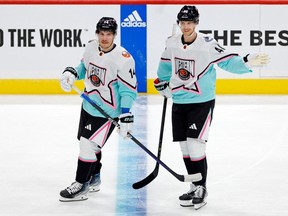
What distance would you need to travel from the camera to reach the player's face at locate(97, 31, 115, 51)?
4.38 m

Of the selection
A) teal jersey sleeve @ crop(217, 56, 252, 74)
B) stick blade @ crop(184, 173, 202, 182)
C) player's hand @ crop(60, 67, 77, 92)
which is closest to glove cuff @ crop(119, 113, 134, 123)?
player's hand @ crop(60, 67, 77, 92)

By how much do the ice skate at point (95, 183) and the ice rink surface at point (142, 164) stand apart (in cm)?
4

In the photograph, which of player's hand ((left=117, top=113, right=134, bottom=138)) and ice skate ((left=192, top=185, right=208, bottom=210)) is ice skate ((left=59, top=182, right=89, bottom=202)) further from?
ice skate ((left=192, top=185, right=208, bottom=210))

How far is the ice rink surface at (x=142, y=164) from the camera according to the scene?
4.40 meters

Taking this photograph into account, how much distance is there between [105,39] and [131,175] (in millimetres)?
1113

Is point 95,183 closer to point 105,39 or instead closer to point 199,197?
Result: point 199,197

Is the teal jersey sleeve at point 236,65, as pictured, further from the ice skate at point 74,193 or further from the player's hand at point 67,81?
the ice skate at point 74,193

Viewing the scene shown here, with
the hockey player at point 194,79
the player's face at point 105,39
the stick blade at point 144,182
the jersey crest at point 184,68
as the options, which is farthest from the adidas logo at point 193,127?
the player's face at point 105,39

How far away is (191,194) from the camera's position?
451 centimetres

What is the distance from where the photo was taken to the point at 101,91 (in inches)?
176

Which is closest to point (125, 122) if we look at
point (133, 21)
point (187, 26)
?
point (187, 26)

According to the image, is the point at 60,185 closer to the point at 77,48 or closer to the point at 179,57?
the point at 179,57

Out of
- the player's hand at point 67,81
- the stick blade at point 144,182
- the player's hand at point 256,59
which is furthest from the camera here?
the stick blade at point 144,182

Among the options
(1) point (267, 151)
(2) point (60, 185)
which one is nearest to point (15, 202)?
(2) point (60, 185)
